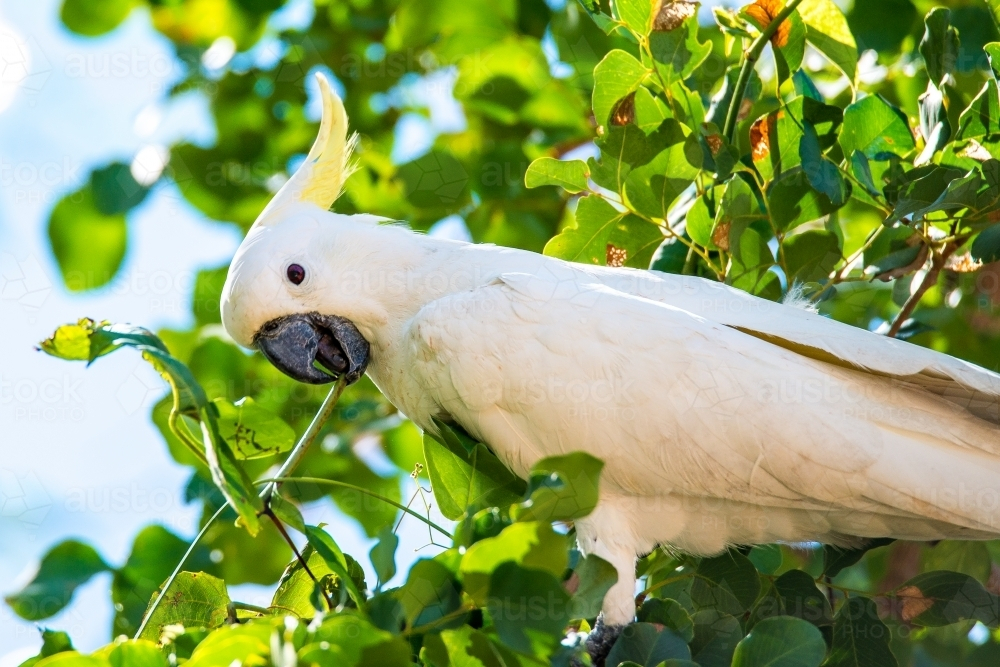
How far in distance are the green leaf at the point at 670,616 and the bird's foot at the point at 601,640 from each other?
0.88 ft

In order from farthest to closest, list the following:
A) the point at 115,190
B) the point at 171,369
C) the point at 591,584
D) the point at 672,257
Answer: the point at 115,190 → the point at 672,257 → the point at 591,584 → the point at 171,369

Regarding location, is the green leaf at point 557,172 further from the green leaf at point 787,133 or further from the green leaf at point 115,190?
the green leaf at point 115,190

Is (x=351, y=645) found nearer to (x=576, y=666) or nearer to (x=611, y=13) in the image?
(x=576, y=666)

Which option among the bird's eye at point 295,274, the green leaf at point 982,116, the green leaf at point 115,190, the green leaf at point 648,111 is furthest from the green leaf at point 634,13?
the green leaf at point 115,190

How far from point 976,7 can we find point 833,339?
1.28 meters

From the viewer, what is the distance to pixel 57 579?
8.73 feet

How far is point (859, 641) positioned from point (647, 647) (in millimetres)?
580

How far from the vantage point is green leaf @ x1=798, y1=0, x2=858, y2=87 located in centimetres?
259

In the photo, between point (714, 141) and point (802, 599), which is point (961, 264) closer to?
point (714, 141)

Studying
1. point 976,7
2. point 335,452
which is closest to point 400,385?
point 335,452

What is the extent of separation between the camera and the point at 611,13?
2486 millimetres

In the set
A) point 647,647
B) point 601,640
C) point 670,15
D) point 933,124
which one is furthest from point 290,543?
point 933,124

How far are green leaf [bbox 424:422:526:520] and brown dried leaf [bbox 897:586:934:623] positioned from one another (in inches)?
35.3

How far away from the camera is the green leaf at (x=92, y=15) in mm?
3904
